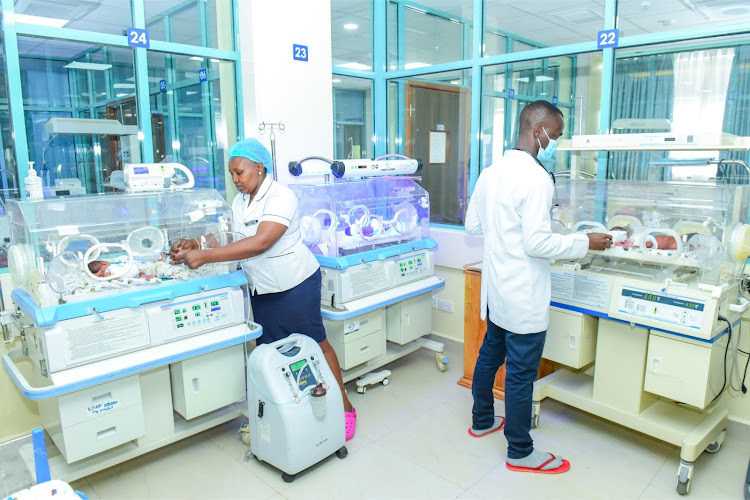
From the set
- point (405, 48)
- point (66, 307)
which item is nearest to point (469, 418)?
point (66, 307)

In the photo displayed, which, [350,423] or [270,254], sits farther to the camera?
[350,423]

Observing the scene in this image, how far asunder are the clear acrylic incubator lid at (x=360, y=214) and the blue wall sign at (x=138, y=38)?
1.16 meters

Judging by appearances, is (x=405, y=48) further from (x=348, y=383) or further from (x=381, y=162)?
(x=348, y=383)

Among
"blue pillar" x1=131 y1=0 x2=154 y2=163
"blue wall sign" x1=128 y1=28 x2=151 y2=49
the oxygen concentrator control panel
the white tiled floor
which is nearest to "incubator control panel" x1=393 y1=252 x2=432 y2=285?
the white tiled floor

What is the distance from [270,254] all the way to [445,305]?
1.86 m

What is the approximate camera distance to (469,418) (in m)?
2.88

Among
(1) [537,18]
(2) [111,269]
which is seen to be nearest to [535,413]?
(2) [111,269]

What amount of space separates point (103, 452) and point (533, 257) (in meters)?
2.09

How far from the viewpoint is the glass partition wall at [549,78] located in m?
3.01

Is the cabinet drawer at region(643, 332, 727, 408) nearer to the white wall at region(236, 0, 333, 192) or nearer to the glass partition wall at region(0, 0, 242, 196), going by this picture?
the white wall at region(236, 0, 333, 192)

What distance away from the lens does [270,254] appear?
246 cm

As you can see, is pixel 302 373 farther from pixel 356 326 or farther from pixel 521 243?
pixel 521 243

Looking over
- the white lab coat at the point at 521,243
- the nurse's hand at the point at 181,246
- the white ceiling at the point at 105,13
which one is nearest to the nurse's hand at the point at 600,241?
the white lab coat at the point at 521,243

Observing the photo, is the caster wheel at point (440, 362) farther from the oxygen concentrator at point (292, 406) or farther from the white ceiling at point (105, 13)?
the white ceiling at point (105, 13)
